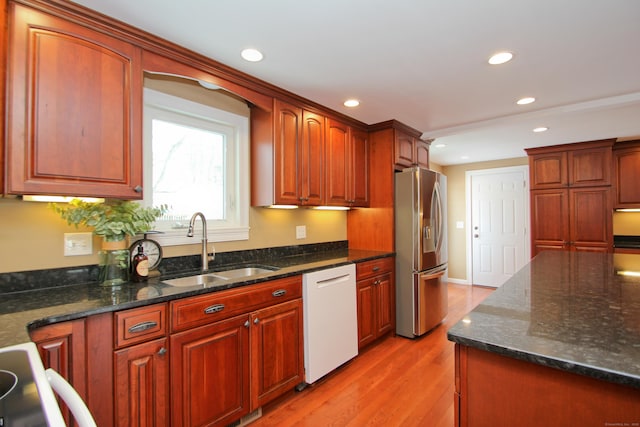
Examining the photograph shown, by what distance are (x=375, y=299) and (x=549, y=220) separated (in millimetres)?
3052

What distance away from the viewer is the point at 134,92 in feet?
5.33

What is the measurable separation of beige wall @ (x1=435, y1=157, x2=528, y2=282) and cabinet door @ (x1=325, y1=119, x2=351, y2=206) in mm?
3292

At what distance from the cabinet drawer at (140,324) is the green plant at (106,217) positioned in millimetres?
448

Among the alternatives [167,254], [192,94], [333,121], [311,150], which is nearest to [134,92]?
[192,94]

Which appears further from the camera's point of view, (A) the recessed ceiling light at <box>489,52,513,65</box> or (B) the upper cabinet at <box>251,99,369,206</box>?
(B) the upper cabinet at <box>251,99,369,206</box>

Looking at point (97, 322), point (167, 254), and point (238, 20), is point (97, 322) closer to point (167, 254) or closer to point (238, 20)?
point (167, 254)

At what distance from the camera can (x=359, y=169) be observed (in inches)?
127

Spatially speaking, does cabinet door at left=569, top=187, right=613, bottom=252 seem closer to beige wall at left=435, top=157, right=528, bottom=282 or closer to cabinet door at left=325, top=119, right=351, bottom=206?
beige wall at left=435, top=157, right=528, bottom=282

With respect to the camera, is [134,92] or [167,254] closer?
[134,92]

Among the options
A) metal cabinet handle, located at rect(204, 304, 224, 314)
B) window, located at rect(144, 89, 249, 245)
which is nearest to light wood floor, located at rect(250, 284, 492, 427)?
metal cabinet handle, located at rect(204, 304, 224, 314)

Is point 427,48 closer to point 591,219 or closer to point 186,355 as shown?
point 186,355

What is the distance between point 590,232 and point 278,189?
4.15 metres

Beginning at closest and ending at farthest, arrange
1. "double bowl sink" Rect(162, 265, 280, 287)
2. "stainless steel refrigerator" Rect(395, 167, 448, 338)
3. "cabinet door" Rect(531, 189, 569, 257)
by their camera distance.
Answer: "double bowl sink" Rect(162, 265, 280, 287)
"stainless steel refrigerator" Rect(395, 167, 448, 338)
"cabinet door" Rect(531, 189, 569, 257)

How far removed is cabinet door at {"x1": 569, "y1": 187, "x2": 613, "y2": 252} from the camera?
3.88 meters
